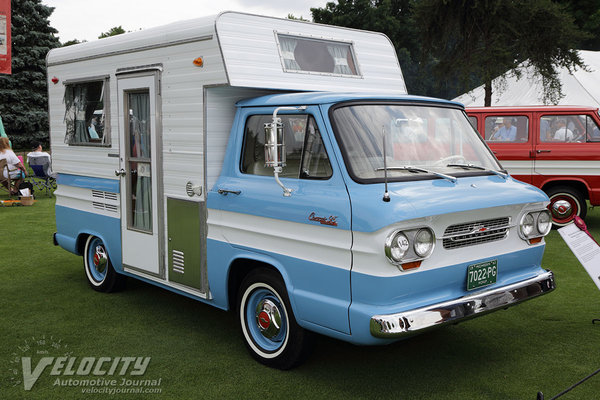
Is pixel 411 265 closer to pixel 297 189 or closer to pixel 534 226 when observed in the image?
pixel 297 189

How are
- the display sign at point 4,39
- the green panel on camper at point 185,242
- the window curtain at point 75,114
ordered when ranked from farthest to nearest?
the display sign at point 4,39 < the window curtain at point 75,114 < the green panel on camper at point 185,242

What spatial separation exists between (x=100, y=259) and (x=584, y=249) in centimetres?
496

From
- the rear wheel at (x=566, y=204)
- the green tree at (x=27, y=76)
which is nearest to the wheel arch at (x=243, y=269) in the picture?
the rear wheel at (x=566, y=204)

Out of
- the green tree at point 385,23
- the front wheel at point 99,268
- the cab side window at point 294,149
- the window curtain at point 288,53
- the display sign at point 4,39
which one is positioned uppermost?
the green tree at point 385,23

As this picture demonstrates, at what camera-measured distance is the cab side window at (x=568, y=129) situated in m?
10.4

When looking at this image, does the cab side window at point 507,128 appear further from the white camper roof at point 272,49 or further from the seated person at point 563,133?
the white camper roof at point 272,49

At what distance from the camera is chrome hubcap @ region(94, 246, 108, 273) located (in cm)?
667

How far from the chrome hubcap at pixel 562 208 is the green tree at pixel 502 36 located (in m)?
10.4

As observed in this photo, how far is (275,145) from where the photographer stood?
13.7ft

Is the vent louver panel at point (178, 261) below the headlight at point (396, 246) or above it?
below

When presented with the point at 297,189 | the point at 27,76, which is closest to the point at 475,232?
the point at 297,189

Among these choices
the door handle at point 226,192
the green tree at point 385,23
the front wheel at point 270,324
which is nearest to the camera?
the front wheel at point 270,324

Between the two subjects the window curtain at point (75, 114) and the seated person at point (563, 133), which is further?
the seated person at point (563, 133)

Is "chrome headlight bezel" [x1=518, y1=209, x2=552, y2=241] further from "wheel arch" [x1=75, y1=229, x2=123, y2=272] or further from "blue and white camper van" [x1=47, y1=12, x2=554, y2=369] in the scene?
"wheel arch" [x1=75, y1=229, x2=123, y2=272]
